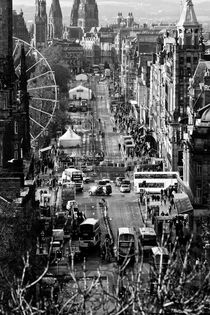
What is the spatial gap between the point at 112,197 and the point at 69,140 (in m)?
31.7

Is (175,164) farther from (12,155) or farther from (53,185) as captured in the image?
(12,155)

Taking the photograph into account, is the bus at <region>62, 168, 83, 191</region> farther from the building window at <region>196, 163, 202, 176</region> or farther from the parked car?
the building window at <region>196, 163, 202, 176</region>

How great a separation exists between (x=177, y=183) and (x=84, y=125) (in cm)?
6198

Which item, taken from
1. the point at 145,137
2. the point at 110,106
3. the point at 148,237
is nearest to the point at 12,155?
the point at 148,237

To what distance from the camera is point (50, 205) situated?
83062mm

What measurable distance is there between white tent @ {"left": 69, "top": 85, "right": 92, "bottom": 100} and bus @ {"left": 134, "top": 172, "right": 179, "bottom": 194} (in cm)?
9387

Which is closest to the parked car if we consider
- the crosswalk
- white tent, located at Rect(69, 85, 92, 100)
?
the crosswalk

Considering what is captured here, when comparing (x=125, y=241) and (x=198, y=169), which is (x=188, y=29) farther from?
(x=125, y=241)

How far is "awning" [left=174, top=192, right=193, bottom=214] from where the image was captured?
76088mm

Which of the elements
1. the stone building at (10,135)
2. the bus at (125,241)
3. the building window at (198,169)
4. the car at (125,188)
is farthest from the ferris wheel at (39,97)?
the bus at (125,241)

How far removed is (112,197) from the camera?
9081cm

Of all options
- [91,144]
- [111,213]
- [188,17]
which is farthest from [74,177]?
[91,144]

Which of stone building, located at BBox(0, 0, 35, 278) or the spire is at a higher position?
the spire

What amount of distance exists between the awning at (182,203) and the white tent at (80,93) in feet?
344
